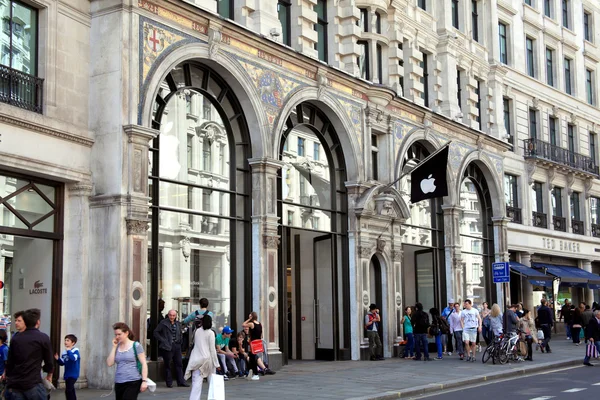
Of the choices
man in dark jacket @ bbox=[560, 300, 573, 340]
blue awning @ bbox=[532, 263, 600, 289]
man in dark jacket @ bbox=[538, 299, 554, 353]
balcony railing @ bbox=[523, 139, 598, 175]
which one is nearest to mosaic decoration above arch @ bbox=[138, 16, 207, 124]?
man in dark jacket @ bbox=[538, 299, 554, 353]

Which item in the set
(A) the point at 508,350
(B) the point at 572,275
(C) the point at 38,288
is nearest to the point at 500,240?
(B) the point at 572,275

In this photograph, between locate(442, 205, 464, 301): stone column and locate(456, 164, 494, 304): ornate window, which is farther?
locate(456, 164, 494, 304): ornate window

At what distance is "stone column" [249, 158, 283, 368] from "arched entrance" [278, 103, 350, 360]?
2500 mm

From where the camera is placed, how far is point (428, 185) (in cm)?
2620

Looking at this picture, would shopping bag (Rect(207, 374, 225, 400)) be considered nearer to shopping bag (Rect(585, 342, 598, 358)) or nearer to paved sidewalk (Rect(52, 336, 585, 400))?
paved sidewalk (Rect(52, 336, 585, 400))

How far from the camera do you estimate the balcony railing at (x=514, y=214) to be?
37062mm

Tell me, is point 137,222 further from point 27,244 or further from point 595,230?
point 595,230

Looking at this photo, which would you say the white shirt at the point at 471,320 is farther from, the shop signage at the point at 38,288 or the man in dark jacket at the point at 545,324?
the shop signage at the point at 38,288

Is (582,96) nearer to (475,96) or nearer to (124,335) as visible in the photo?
(475,96)

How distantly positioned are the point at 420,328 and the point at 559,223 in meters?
18.6

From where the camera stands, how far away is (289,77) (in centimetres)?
2353

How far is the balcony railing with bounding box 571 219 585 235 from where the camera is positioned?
140ft

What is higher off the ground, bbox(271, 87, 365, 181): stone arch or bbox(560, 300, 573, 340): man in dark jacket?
bbox(271, 87, 365, 181): stone arch

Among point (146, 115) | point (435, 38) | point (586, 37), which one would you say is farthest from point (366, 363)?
point (586, 37)
